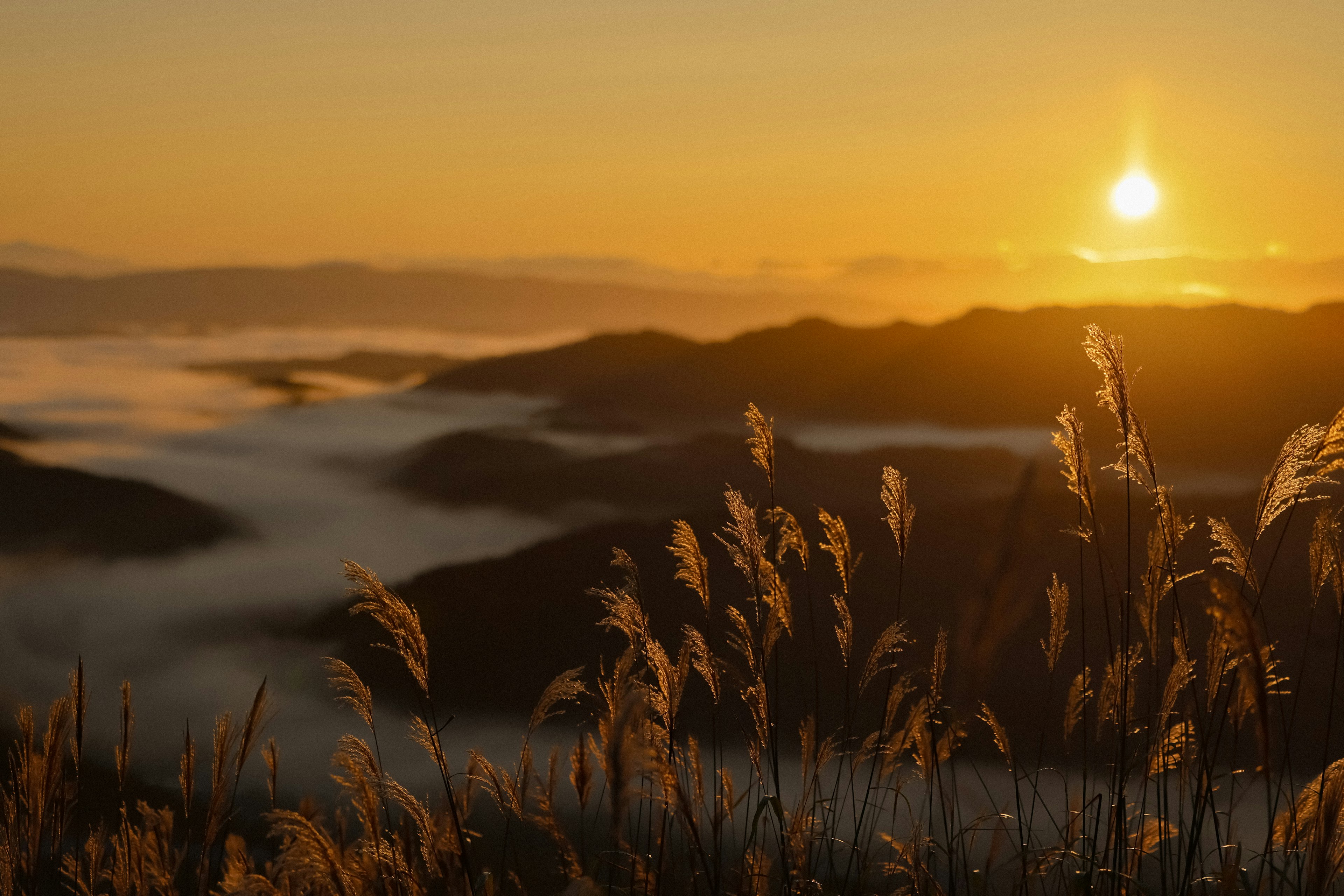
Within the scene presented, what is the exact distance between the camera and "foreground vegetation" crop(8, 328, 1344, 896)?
2053 mm

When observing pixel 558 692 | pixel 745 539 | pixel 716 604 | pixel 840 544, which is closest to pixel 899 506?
pixel 840 544

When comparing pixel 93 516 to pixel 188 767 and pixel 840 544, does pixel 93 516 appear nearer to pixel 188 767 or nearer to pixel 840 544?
pixel 188 767

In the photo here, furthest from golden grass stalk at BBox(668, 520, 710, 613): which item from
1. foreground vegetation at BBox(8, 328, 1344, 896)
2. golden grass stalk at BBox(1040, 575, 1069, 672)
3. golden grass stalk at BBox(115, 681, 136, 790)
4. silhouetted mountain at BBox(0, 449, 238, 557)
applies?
silhouetted mountain at BBox(0, 449, 238, 557)

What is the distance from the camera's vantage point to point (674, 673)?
2.14 meters

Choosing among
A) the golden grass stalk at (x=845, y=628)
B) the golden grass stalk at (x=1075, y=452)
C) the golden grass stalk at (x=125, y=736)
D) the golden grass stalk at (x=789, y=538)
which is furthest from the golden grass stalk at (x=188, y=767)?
the golden grass stalk at (x=1075, y=452)

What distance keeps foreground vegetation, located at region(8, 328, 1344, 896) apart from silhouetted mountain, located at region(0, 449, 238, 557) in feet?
98.7

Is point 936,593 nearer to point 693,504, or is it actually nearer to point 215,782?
point 215,782

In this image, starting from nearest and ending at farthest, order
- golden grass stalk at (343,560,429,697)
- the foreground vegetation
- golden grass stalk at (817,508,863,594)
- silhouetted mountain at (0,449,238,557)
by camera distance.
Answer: golden grass stalk at (343,560,429,697)
the foreground vegetation
golden grass stalk at (817,508,863,594)
silhouetted mountain at (0,449,238,557)

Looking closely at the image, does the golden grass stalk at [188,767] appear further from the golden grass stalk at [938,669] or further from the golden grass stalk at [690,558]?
the golden grass stalk at [938,669]

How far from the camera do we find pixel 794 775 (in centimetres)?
289

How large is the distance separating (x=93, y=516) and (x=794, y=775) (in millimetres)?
34702

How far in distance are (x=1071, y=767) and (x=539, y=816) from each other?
1.49 meters

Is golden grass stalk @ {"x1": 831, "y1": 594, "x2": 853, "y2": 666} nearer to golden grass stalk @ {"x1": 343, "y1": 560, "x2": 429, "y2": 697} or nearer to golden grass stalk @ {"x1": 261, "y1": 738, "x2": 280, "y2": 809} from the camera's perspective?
golden grass stalk @ {"x1": 343, "y1": 560, "x2": 429, "y2": 697}

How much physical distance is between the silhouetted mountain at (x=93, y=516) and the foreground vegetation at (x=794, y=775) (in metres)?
30.1
